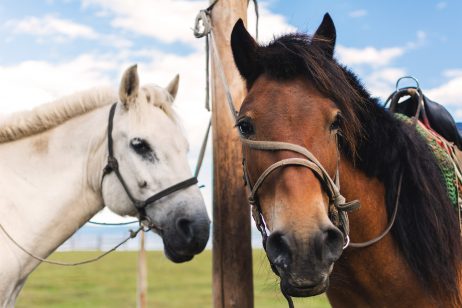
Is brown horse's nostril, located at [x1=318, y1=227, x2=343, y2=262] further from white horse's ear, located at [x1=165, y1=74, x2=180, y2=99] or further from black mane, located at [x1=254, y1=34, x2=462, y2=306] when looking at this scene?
white horse's ear, located at [x1=165, y1=74, x2=180, y2=99]

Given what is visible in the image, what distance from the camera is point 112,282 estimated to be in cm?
1869

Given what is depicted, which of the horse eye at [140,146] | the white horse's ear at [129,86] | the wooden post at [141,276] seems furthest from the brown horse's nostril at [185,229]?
the wooden post at [141,276]

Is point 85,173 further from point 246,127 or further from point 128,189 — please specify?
point 246,127

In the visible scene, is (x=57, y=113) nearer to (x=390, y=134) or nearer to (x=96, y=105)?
(x=96, y=105)

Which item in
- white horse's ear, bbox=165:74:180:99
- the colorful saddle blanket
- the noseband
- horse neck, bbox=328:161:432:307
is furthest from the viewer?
white horse's ear, bbox=165:74:180:99

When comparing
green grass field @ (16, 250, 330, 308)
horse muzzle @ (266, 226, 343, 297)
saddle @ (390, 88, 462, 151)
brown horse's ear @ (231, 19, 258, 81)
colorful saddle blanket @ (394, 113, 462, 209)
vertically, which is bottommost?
green grass field @ (16, 250, 330, 308)

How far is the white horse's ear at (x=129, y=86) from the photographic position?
154 inches

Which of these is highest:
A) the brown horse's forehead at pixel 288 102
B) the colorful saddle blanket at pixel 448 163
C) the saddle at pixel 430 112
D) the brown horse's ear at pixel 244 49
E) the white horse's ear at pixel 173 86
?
the brown horse's ear at pixel 244 49

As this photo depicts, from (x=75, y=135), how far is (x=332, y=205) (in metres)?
2.34

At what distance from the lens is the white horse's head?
374 centimetres

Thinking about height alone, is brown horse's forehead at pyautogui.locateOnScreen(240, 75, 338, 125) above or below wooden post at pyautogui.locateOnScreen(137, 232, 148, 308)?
above

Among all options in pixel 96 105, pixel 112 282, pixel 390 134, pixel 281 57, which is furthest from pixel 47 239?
pixel 112 282

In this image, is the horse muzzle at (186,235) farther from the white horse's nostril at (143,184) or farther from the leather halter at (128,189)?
the white horse's nostril at (143,184)

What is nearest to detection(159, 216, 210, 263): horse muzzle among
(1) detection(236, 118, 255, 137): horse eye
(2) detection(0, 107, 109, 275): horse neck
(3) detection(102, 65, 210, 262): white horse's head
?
(3) detection(102, 65, 210, 262): white horse's head
